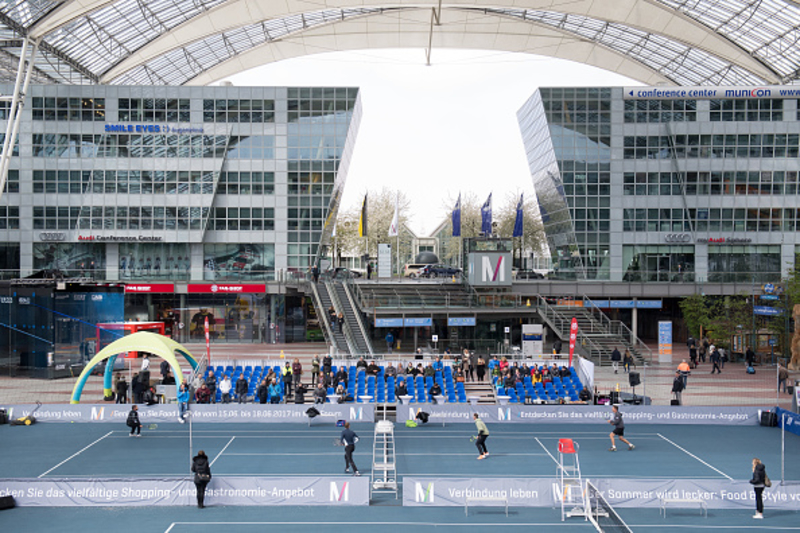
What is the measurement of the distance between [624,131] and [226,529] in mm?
53006

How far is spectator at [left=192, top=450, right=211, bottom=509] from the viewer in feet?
63.1

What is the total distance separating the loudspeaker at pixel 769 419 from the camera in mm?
30328

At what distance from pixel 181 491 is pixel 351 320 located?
27.3 metres

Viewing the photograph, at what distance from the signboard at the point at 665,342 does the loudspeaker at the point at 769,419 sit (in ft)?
46.7

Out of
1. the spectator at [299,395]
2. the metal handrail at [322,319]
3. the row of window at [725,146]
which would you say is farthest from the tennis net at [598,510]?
the row of window at [725,146]

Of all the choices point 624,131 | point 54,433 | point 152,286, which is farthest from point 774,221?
point 54,433

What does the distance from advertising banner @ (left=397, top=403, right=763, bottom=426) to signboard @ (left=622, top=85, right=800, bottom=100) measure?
36935 mm

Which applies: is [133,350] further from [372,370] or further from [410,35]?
[410,35]

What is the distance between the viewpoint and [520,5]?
62.6 meters

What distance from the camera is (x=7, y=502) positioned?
760 inches

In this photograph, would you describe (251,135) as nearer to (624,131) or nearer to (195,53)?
(195,53)

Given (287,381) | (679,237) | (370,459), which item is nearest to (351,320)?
(287,381)

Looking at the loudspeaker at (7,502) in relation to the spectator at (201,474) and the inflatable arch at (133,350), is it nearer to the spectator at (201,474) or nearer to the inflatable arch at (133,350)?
the spectator at (201,474)

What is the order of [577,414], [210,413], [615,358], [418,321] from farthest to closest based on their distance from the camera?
1. [418,321]
2. [615,358]
3. [577,414]
4. [210,413]
